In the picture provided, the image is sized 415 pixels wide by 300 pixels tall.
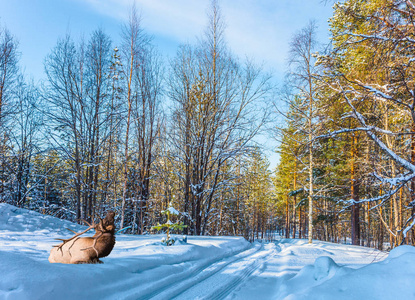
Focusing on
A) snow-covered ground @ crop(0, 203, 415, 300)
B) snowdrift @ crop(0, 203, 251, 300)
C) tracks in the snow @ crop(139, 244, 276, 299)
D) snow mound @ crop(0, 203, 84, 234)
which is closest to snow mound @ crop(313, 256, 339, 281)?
snow-covered ground @ crop(0, 203, 415, 300)

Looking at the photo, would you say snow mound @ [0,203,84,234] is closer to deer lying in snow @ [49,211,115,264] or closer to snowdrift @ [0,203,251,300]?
snowdrift @ [0,203,251,300]

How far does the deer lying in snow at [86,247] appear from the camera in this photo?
146 inches

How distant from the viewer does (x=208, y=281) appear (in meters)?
4.25

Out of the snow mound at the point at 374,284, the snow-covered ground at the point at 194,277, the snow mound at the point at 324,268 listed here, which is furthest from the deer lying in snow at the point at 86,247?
the snow mound at the point at 324,268

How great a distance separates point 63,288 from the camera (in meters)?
2.78

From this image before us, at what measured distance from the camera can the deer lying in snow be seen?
146 inches

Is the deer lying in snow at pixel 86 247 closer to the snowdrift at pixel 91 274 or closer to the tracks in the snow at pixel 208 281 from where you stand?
the snowdrift at pixel 91 274

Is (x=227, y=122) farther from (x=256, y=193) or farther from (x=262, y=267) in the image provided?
(x=256, y=193)

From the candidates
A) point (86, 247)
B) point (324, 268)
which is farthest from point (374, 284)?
point (86, 247)

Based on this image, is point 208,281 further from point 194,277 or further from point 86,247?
point 86,247

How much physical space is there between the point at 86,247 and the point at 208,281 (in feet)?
6.90

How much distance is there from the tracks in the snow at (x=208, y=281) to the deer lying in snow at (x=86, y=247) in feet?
3.58

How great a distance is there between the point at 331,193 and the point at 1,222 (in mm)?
19898

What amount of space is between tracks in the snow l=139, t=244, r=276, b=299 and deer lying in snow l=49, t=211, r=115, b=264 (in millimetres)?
1090
